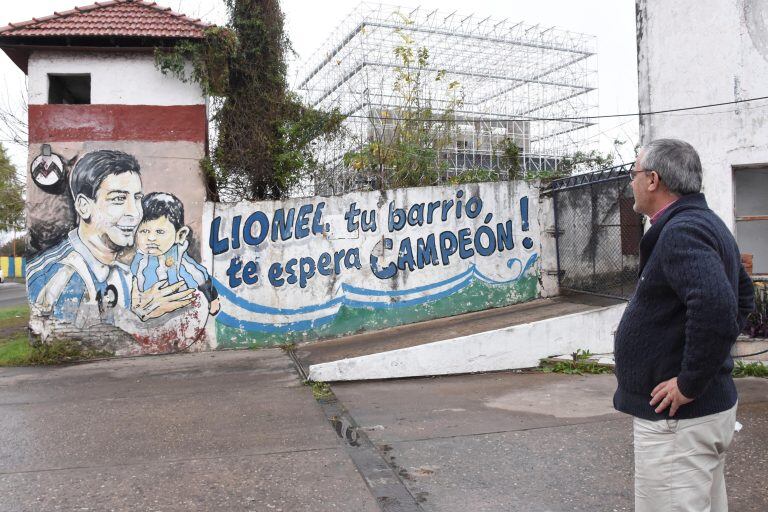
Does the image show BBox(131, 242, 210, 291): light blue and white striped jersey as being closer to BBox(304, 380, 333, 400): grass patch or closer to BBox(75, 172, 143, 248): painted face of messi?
BBox(75, 172, 143, 248): painted face of messi

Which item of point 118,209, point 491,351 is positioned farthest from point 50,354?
point 491,351

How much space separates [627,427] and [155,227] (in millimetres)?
7247

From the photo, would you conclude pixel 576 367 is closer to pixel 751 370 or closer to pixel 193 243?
pixel 751 370

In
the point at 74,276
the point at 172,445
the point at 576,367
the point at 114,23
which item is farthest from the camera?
the point at 114,23

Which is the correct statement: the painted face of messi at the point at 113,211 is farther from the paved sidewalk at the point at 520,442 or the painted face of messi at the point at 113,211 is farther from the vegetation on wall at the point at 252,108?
the paved sidewalk at the point at 520,442

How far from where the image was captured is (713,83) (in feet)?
27.5

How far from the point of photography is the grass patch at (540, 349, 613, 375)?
7511mm

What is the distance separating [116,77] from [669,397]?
964 cm

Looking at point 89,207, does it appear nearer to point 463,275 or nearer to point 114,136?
point 114,136

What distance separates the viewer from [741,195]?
9352mm

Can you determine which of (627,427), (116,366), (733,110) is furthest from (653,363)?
(116,366)

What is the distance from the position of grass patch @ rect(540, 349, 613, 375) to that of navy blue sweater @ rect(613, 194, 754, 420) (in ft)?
17.1

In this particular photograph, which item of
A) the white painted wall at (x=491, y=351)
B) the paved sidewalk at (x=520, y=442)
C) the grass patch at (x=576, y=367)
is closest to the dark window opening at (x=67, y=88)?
the white painted wall at (x=491, y=351)

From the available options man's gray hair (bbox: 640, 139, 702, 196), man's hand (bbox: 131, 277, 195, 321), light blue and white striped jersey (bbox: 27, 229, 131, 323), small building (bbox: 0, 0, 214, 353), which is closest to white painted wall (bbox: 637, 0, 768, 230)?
man's gray hair (bbox: 640, 139, 702, 196)
